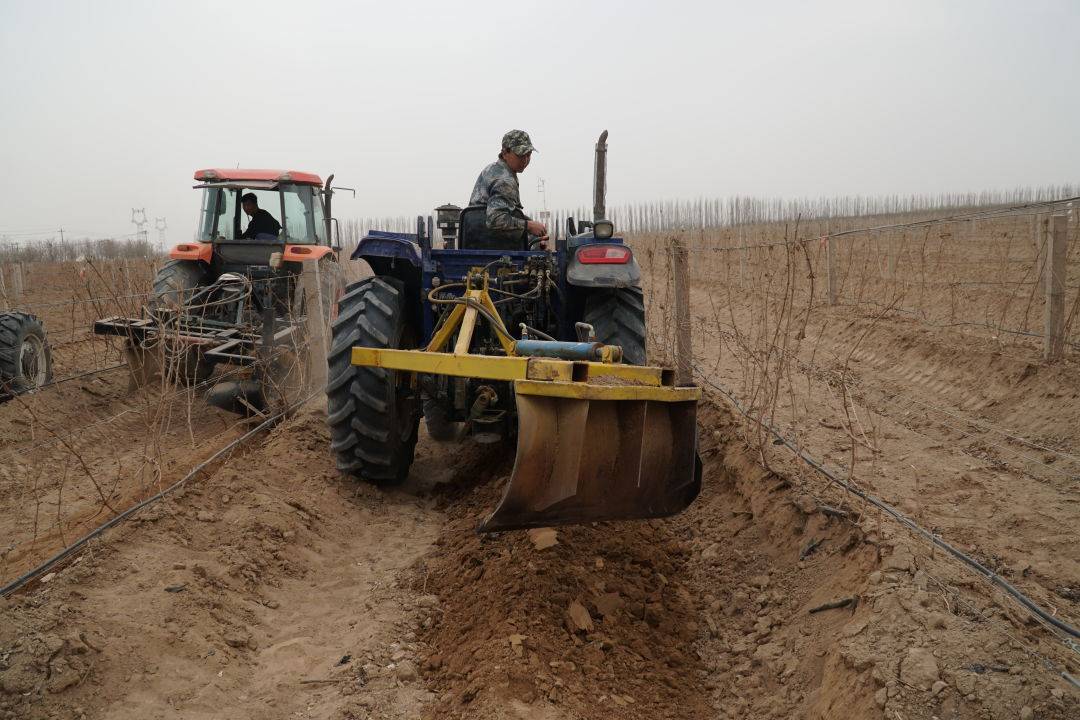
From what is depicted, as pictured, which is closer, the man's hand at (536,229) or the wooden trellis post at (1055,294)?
the man's hand at (536,229)

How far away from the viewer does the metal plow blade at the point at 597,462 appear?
3.23m

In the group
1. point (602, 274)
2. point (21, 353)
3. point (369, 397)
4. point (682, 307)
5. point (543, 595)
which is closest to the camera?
point (543, 595)

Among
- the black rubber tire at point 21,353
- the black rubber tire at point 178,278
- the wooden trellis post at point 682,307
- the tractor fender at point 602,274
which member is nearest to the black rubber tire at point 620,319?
the tractor fender at point 602,274

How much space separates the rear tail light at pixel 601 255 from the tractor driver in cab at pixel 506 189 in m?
0.53

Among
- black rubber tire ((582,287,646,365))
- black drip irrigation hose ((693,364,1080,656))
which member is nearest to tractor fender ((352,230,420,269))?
black rubber tire ((582,287,646,365))

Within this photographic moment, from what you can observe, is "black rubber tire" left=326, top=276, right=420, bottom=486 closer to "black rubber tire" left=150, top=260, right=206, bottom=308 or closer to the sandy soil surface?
the sandy soil surface

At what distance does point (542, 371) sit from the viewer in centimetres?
329

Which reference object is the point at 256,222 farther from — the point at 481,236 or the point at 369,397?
the point at 369,397

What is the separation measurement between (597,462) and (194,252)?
6131mm

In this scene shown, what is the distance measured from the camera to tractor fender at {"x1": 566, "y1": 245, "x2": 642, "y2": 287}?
4594 mm

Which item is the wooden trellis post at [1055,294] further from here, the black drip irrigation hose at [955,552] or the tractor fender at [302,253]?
the tractor fender at [302,253]

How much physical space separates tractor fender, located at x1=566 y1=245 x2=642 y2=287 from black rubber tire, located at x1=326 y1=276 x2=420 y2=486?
1.14 meters

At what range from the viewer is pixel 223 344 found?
6500 millimetres

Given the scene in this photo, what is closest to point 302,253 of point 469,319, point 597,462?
point 469,319
